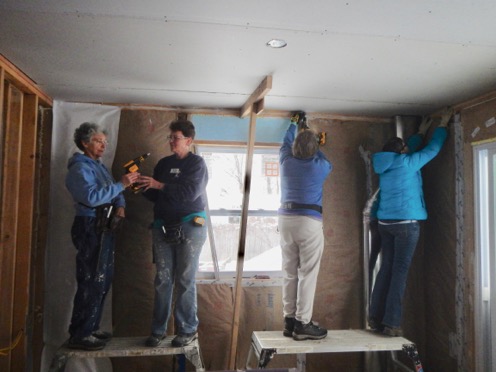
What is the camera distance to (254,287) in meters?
3.25

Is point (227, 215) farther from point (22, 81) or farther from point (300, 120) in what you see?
point (22, 81)

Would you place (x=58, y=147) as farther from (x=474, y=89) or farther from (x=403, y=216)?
(x=474, y=89)

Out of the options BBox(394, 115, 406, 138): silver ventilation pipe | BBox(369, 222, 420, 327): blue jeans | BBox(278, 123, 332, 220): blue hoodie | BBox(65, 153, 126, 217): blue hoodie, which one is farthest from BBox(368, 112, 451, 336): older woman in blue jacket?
BBox(65, 153, 126, 217): blue hoodie

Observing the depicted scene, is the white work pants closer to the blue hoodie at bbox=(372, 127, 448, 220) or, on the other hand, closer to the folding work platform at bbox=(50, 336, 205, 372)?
the blue hoodie at bbox=(372, 127, 448, 220)

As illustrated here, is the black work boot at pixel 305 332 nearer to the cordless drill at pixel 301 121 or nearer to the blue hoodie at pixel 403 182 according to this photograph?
the blue hoodie at pixel 403 182

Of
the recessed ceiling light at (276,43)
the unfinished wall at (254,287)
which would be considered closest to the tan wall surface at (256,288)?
the unfinished wall at (254,287)

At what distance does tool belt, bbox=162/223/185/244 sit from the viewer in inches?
101

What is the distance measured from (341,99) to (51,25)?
1.98 meters

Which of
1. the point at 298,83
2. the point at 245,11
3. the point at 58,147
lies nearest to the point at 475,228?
the point at 298,83

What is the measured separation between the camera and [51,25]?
1.75 m

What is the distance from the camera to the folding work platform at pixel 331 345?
2.58 metres

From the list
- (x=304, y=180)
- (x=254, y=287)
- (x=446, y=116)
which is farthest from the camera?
(x=254, y=287)

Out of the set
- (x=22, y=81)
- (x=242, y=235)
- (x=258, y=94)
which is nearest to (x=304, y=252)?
(x=242, y=235)

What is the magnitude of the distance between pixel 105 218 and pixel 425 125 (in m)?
2.62
